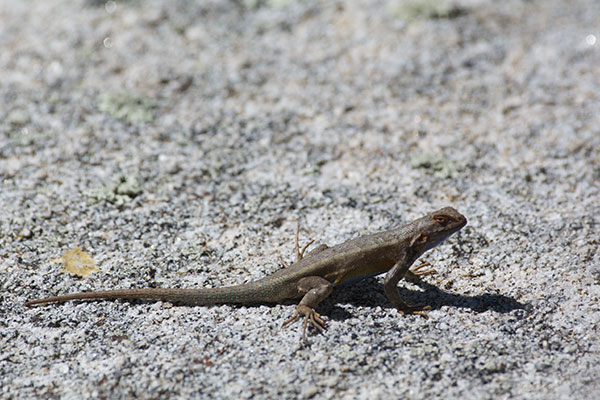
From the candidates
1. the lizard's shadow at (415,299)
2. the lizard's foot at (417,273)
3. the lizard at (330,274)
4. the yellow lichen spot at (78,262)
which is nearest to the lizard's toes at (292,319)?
the lizard at (330,274)

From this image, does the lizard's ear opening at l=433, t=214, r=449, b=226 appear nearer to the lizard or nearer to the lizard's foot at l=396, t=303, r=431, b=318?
the lizard

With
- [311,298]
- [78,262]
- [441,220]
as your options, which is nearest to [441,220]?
[441,220]

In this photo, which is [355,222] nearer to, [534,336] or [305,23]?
[534,336]

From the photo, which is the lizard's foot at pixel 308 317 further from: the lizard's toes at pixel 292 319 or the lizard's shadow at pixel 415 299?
the lizard's shadow at pixel 415 299

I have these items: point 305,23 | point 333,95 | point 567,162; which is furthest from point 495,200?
point 305,23

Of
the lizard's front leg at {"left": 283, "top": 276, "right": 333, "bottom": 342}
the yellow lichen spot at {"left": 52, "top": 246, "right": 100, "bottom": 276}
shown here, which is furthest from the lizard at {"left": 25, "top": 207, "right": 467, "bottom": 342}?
the yellow lichen spot at {"left": 52, "top": 246, "right": 100, "bottom": 276}

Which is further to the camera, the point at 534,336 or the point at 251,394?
the point at 534,336
